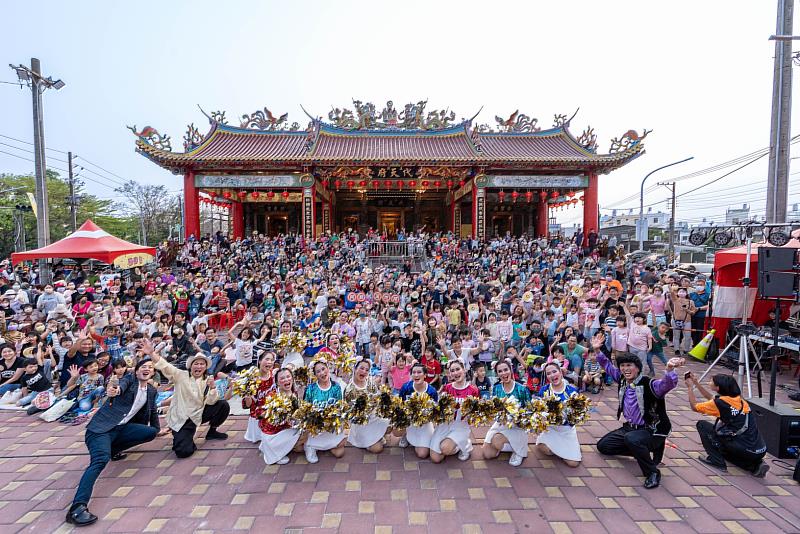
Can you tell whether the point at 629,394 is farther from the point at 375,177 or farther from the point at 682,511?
the point at 375,177

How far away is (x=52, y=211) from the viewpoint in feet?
93.8

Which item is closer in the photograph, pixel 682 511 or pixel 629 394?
pixel 682 511

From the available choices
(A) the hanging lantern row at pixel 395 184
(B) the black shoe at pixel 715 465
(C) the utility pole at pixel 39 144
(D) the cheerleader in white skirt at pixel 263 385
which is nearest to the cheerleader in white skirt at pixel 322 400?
(D) the cheerleader in white skirt at pixel 263 385

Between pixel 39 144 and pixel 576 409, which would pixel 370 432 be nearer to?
pixel 576 409

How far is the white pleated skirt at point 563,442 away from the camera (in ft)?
14.4

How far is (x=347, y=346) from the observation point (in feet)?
18.9

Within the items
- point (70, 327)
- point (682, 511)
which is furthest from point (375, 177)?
point (682, 511)

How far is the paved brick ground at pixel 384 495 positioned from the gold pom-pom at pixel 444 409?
537mm

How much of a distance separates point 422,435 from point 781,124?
36.3 feet

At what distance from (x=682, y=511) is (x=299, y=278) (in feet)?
34.9

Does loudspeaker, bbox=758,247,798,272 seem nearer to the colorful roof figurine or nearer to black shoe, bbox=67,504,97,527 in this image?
black shoe, bbox=67,504,97,527

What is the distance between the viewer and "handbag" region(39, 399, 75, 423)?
5.74 meters

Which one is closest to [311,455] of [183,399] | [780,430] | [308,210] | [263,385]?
[263,385]

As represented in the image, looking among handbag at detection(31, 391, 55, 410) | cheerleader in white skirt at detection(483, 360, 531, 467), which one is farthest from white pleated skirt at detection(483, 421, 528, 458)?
handbag at detection(31, 391, 55, 410)
